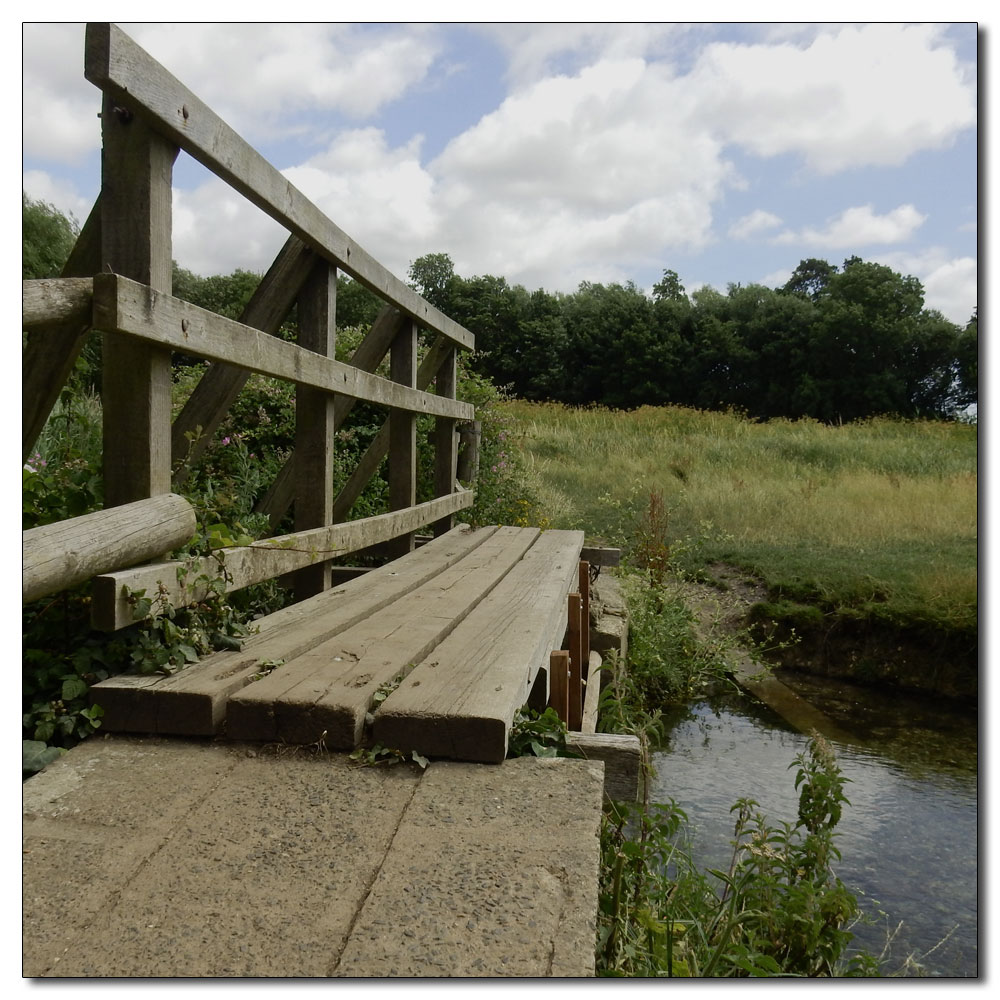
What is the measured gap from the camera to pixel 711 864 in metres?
3.89

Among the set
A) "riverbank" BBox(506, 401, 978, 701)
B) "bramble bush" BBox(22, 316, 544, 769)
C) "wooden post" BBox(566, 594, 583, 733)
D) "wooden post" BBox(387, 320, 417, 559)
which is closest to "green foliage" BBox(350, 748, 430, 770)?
"bramble bush" BBox(22, 316, 544, 769)

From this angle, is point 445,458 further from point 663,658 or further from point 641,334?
point 641,334

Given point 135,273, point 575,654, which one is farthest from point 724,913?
point 135,273

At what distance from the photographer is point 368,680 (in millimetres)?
2164

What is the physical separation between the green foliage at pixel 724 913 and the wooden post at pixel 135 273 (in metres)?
1.52

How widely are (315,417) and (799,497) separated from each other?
9366mm

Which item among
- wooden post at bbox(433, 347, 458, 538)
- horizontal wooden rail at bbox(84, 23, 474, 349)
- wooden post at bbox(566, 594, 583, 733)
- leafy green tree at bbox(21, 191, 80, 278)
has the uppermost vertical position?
leafy green tree at bbox(21, 191, 80, 278)

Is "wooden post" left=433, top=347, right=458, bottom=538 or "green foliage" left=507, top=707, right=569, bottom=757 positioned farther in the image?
"wooden post" left=433, top=347, right=458, bottom=538

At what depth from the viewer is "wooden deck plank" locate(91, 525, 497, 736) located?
2.03 m

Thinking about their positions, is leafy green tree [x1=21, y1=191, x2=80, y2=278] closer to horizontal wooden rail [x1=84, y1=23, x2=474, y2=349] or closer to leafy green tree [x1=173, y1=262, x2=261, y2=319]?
horizontal wooden rail [x1=84, y1=23, x2=474, y2=349]

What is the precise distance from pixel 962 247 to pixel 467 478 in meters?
4.70

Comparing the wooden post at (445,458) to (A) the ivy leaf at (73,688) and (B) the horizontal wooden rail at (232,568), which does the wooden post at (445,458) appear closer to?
(B) the horizontal wooden rail at (232,568)

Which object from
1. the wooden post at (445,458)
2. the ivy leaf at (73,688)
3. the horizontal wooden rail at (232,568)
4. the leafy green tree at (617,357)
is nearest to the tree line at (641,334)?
the leafy green tree at (617,357)

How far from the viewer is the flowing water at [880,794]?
3549 millimetres
